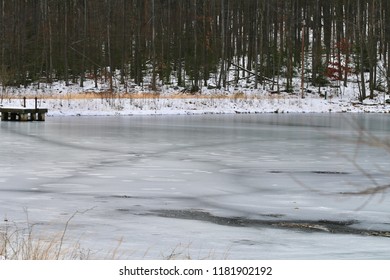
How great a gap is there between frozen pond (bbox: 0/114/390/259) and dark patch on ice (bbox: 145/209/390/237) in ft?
0.05

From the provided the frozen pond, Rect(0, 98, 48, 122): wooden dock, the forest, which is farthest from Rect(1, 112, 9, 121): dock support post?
the forest

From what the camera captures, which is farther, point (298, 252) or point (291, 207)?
point (291, 207)

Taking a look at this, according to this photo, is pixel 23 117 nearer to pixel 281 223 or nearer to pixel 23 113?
pixel 23 113

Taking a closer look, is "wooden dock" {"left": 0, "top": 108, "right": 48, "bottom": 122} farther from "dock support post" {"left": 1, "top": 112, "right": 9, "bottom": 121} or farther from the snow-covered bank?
the snow-covered bank

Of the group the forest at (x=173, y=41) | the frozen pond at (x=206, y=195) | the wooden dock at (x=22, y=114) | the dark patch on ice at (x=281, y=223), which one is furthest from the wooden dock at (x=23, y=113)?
the forest at (x=173, y=41)

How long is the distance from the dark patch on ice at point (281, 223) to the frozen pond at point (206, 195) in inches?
0.6

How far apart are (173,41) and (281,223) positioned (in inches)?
2680

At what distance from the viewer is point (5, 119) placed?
39375 mm

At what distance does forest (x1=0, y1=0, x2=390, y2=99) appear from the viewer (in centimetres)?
7019

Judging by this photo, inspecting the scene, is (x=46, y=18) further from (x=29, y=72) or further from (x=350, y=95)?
(x=350, y=95)

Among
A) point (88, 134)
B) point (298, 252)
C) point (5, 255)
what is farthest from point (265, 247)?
point (88, 134)


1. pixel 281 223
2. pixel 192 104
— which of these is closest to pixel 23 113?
pixel 192 104

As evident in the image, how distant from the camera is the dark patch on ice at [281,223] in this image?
1036 cm
